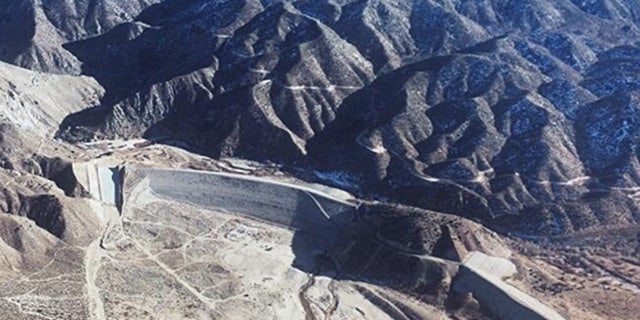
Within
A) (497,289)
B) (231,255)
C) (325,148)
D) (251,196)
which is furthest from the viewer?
(325,148)

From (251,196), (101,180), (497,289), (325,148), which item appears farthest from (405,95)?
(101,180)

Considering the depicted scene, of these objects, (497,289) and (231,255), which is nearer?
(497,289)

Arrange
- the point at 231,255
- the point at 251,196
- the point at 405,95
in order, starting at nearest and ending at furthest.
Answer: the point at 231,255 < the point at 251,196 < the point at 405,95

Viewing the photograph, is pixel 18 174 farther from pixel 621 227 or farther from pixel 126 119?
pixel 621 227

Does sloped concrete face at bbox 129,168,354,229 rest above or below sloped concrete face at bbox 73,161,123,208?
below

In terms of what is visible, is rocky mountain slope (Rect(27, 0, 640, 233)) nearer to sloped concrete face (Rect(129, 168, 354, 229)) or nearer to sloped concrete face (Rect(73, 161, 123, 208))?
sloped concrete face (Rect(129, 168, 354, 229))

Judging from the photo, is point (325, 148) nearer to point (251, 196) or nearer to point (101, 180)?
point (251, 196)

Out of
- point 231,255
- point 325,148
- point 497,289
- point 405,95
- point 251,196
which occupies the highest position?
point 405,95

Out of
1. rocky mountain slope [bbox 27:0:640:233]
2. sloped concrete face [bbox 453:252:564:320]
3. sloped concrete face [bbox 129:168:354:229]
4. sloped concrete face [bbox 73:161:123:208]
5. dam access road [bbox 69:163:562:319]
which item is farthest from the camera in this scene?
rocky mountain slope [bbox 27:0:640:233]

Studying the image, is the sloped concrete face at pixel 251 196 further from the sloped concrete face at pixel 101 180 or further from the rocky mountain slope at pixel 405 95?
the rocky mountain slope at pixel 405 95

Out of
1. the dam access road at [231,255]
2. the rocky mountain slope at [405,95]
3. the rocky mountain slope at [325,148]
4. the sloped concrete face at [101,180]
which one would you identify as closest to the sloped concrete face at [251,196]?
the dam access road at [231,255]

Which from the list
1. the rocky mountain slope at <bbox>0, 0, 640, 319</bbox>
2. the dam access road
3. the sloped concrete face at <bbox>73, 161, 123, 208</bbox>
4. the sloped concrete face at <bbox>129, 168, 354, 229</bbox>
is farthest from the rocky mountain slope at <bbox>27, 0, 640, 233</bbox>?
the sloped concrete face at <bbox>73, 161, 123, 208</bbox>

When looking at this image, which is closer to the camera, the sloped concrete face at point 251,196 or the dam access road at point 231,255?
the dam access road at point 231,255
